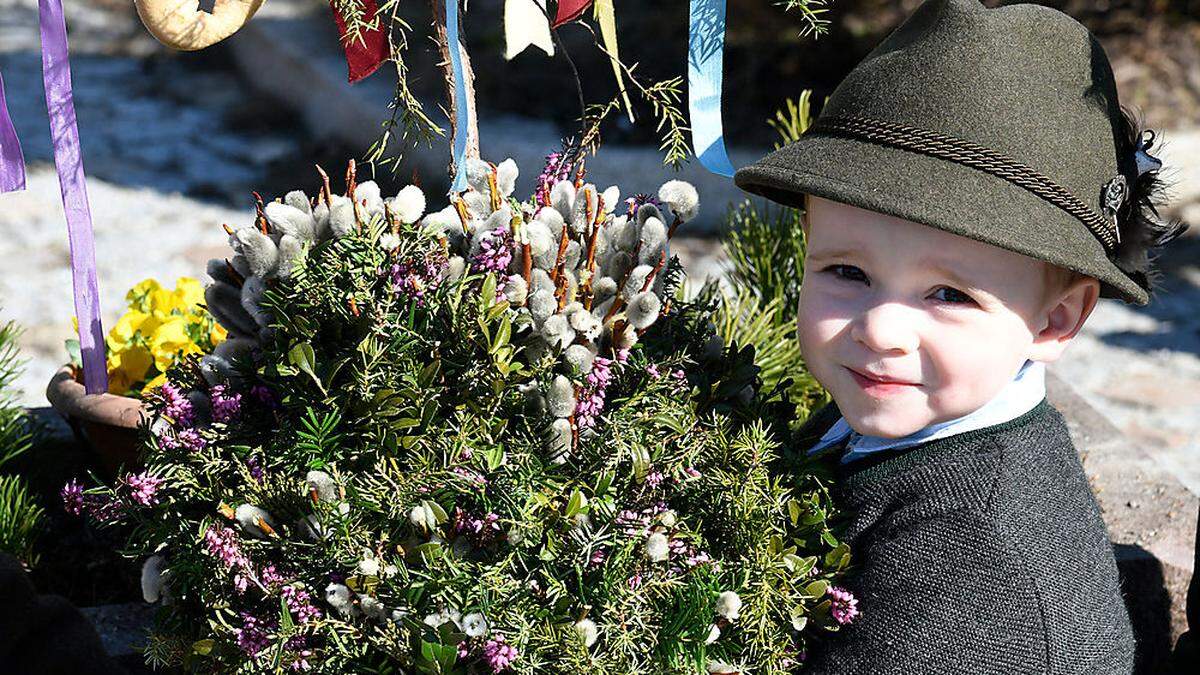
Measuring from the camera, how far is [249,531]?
56.0 inches

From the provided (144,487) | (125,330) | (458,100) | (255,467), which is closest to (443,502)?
(255,467)

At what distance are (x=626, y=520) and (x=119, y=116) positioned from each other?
19.6 feet

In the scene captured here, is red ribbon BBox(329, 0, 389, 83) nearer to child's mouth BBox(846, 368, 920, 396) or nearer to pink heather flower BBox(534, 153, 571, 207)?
pink heather flower BBox(534, 153, 571, 207)

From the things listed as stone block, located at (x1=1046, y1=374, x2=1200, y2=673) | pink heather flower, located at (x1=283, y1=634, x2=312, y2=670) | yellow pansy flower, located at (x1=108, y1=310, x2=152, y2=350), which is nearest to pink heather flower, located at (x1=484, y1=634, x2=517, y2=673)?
pink heather flower, located at (x1=283, y1=634, x2=312, y2=670)

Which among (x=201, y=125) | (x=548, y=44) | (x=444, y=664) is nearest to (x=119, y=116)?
(x=201, y=125)

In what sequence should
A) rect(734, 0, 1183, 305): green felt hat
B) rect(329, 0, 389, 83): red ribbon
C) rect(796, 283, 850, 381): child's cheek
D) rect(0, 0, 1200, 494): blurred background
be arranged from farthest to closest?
rect(0, 0, 1200, 494): blurred background < rect(329, 0, 389, 83): red ribbon < rect(796, 283, 850, 381): child's cheek < rect(734, 0, 1183, 305): green felt hat

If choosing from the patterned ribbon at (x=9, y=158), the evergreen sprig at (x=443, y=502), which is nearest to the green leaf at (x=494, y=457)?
the evergreen sprig at (x=443, y=502)

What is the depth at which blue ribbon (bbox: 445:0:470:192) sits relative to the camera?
156cm

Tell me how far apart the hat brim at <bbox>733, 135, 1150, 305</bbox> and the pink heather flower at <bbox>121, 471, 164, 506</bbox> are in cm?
85

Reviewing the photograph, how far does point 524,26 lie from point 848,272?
0.54m

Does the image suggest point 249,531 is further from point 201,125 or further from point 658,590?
point 201,125

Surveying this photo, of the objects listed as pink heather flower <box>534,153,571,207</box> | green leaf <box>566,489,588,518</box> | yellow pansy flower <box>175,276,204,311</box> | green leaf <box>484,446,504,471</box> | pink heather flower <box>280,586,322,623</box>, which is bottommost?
yellow pansy flower <box>175,276,204,311</box>

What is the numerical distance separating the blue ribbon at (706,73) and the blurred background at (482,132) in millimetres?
2439

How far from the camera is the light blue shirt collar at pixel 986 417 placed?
160 centimetres
